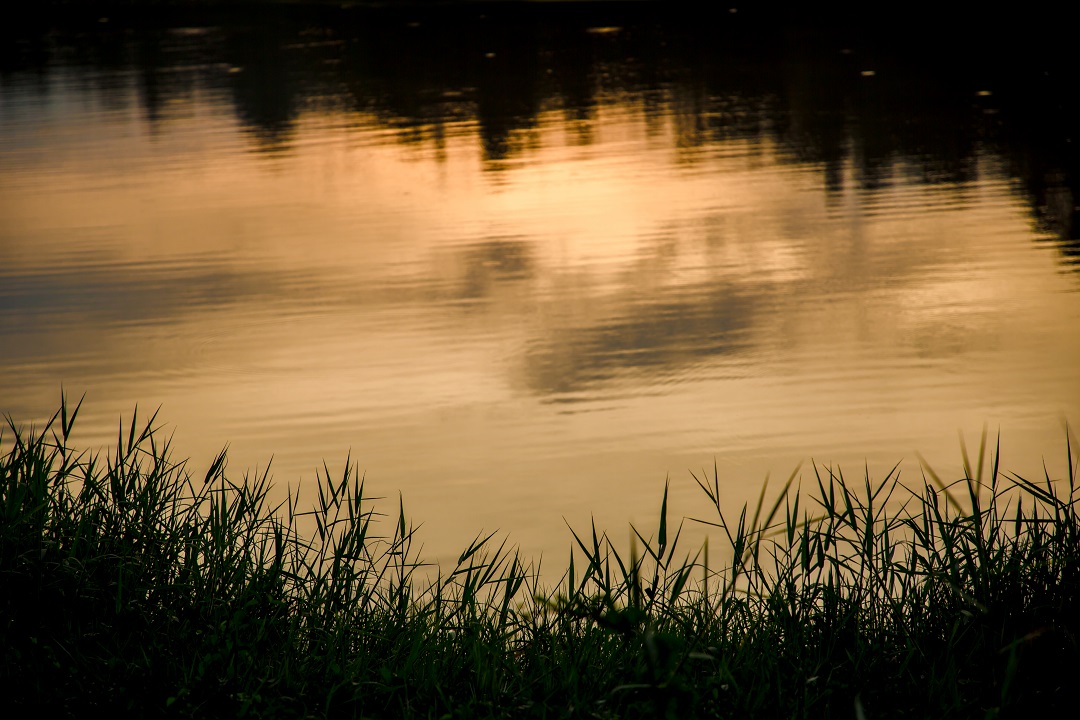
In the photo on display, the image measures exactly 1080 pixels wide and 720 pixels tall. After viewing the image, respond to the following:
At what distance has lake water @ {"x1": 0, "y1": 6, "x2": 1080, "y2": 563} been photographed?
3.20 meters

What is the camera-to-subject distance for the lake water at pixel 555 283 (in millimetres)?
3203

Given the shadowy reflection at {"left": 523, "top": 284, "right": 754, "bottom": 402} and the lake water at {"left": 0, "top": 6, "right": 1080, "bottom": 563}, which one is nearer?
the lake water at {"left": 0, "top": 6, "right": 1080, "bottom": 563}

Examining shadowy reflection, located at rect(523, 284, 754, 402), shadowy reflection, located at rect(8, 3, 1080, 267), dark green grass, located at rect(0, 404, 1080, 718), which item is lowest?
dark green grass, located at rect(0, 404, 1080, 718)

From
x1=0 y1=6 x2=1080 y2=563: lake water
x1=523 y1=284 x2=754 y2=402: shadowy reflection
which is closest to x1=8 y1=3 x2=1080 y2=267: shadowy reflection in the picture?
x1=0 y1=6 x2=1080 y2=563: lake water

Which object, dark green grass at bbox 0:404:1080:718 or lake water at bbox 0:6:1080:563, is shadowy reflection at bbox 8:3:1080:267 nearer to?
lake water at bbox 0:6:1080:563

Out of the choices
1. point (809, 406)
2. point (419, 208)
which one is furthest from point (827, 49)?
point (809, 406)

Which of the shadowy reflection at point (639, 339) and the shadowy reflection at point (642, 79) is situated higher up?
the shadowy reflection at point (642, 79)

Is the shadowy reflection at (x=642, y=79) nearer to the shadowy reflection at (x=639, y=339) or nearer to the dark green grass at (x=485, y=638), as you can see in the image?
the shadowy reflection at (x=639, y=339)

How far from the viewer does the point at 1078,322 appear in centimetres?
393

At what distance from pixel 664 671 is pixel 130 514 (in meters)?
1.21

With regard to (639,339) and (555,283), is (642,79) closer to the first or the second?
(555,283)

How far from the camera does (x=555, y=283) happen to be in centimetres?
448

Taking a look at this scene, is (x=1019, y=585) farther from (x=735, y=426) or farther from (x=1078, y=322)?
(x=1078, y=322)

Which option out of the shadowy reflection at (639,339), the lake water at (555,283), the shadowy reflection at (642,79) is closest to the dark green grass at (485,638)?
the lake water at (555,283)
